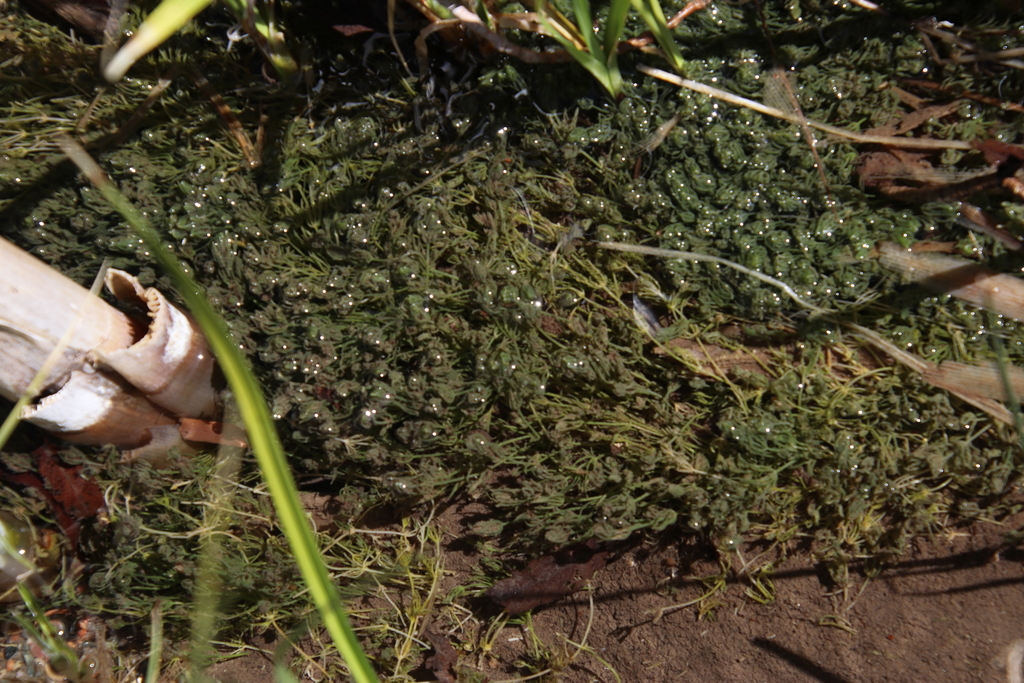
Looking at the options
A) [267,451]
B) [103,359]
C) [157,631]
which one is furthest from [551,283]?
[157,631]

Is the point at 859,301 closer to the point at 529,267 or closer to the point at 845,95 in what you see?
the point at 845,95

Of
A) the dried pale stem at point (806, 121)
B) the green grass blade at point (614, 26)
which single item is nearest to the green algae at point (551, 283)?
the dried pale stem at point (806, 121)

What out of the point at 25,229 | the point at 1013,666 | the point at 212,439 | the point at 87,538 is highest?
the point at 25,229

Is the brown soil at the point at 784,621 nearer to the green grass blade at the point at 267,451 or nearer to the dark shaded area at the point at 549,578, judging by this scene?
the dark shaded area at the point at 549,578

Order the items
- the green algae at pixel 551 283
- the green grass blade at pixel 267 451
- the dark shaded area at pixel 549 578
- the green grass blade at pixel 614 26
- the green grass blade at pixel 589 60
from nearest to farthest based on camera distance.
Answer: the green grass blade at pixel 267 451, the green grass blade at pixel 614 26, the green grass blade at pixel 589 60, the green algae at pixel 551 283, the dark shaded area at pixel 549 578

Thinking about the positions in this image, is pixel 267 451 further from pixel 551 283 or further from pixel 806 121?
pixel 806 121

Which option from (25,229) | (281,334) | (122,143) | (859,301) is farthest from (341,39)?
(859,301)
